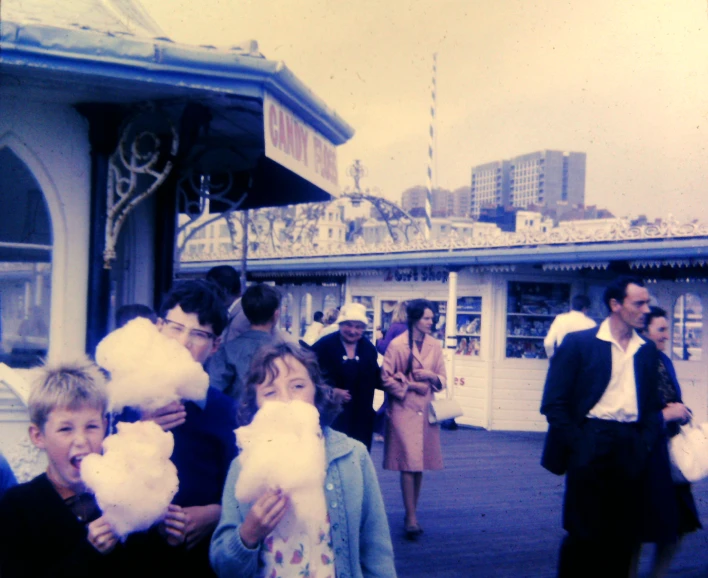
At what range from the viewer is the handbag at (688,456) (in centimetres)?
460

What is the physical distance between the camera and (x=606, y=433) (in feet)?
13.5

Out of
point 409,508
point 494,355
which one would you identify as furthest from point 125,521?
point 494,355

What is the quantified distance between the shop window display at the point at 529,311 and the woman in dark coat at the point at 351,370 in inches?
268

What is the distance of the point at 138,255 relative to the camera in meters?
5.69

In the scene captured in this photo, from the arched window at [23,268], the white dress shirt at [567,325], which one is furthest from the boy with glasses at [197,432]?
the white dress shirt at [567,325]

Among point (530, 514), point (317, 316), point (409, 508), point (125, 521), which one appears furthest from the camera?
point (317, 316)

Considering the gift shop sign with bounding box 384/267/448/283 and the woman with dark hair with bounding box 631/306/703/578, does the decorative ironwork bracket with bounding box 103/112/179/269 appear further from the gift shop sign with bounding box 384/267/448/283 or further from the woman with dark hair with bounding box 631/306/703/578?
the gift shop sign with bounding box 384/267/448/283

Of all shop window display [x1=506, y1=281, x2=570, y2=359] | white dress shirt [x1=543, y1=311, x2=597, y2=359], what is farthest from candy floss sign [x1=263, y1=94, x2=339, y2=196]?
shop window display [x1=506, y1=281, x2=570, y2=359]

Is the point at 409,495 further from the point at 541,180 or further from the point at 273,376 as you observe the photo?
the point at 541,180

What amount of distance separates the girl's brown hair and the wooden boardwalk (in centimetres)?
328

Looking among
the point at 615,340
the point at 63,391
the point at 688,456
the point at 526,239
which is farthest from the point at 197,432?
the point at 526,239

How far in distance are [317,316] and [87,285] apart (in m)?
9.18

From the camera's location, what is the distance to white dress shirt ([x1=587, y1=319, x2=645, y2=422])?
4.13 meters

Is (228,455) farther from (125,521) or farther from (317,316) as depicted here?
(317,316)
